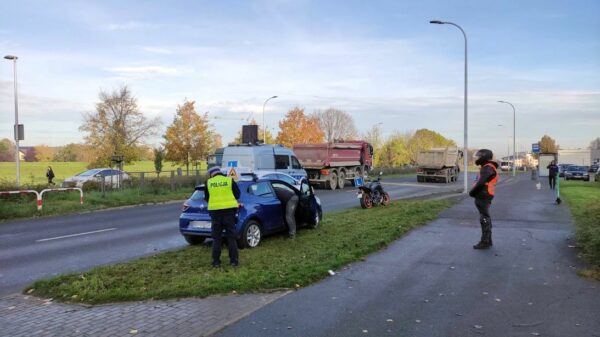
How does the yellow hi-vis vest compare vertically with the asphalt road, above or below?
above

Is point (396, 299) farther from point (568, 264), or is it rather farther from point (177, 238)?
point (177, 238)

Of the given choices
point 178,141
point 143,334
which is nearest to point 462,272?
A: point 143,334

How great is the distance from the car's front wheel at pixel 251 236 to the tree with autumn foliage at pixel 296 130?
45.9 metres

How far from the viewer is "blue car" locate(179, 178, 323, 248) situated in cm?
940

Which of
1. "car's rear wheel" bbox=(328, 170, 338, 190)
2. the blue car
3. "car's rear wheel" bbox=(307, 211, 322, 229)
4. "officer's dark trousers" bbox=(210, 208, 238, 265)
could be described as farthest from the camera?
"car's rear wheel" bbox=(328, 170, 338, 190)

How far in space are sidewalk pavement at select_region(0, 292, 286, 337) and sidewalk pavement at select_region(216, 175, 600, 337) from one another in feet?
0.87

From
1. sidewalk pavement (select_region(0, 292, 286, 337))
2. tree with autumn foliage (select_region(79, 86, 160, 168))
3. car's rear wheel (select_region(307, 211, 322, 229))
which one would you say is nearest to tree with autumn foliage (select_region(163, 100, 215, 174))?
tree with autumn foliage (select_region(79, 86, 160, 168))

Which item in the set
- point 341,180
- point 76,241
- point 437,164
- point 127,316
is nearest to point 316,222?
point 76,241

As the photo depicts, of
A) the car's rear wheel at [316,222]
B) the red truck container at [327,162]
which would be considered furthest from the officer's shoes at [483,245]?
the red truck container at [327,162]

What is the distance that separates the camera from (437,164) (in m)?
38.3

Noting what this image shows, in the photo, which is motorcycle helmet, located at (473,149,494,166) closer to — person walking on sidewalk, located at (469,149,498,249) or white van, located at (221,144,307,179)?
person walking on sidewalk, located at (469,149,498,249)

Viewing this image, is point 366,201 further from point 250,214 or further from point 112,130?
point 112,130

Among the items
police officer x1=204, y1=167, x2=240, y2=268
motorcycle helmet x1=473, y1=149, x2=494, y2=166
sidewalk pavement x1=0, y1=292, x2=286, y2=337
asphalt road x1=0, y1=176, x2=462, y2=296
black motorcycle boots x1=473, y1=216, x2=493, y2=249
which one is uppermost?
motorcycle helmet x1=473, y1=149, x2=494, y2=166

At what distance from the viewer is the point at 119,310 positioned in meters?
5.68
